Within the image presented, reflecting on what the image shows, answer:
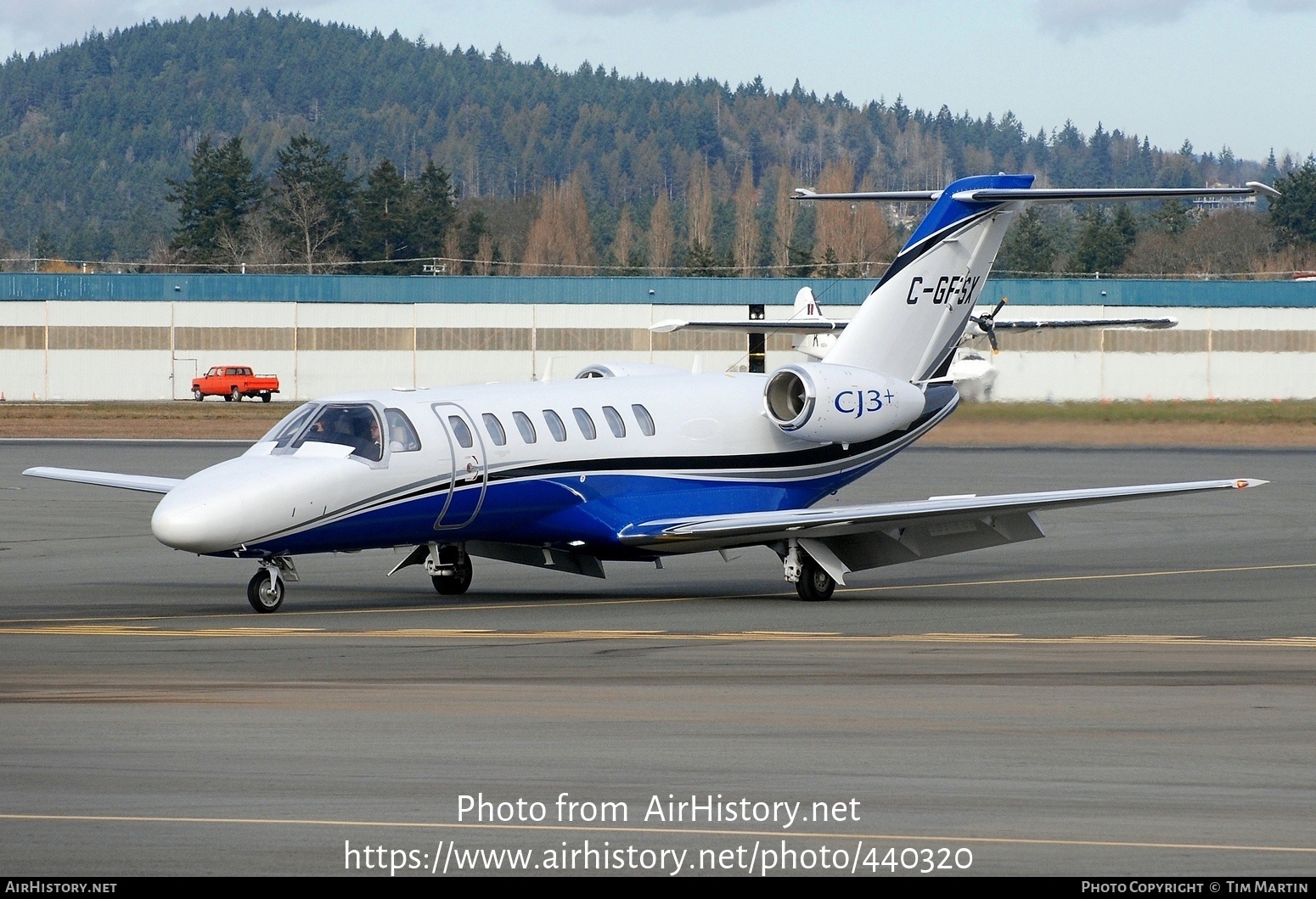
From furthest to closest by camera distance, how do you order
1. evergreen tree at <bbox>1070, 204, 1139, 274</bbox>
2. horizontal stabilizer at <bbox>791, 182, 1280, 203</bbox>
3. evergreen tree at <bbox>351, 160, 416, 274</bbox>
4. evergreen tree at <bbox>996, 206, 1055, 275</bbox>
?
evergreen tree at <bbox>996, 206, 1055, 275</bbox>
evergreen tree at <bbox>351, 160, 416, 274</bbox>
evergreen tree at <bbox>1070, 204, 1139, 274</bbox>
horizontal stabilizer at <bbox>791, 182, 1280, 203</bbox>

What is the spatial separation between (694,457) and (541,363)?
61657 mm

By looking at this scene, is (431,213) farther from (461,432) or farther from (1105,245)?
(461,432)

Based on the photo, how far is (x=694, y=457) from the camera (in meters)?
21.3

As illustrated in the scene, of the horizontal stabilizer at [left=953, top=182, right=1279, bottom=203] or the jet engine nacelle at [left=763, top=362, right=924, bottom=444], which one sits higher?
the horizontal stabilizer at [left=953, top=182, right=1279, bottom=203]

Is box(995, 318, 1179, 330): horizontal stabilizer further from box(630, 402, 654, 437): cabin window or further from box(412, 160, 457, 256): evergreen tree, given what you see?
box(412, 160, 457, 256): evergreen tree

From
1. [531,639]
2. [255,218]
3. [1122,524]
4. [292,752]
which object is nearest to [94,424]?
[1122,524]

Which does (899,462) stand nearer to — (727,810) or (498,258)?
(727,810)

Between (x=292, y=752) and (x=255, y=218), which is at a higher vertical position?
(x=255, y=218)

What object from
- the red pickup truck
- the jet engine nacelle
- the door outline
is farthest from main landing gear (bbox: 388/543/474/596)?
the red pickup truck

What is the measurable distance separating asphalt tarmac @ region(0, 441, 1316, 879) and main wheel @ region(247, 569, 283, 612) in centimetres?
25

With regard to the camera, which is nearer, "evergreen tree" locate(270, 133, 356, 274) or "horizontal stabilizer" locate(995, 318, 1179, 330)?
"horizontal stabilizer" locate(995, 318, 1179, 330)

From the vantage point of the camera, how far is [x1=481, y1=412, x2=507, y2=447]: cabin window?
1997 centimetres

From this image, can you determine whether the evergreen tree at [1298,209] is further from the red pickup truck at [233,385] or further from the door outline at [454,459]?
the door outline at [454,459]
